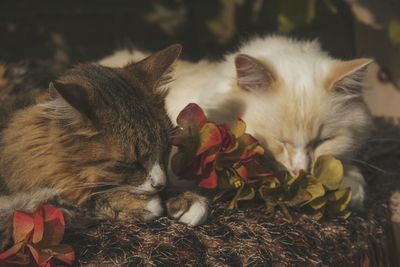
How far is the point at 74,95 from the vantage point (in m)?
1.42

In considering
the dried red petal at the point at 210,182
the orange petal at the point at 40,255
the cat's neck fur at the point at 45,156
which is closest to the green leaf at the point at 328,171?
the dried red petal at the point at 210,182

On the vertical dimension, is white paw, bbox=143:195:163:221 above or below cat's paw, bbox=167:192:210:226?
above

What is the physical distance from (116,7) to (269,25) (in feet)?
3.21

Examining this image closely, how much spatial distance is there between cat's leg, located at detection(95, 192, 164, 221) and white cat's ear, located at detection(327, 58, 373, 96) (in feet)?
2.33

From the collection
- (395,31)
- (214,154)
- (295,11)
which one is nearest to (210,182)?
(214,154)

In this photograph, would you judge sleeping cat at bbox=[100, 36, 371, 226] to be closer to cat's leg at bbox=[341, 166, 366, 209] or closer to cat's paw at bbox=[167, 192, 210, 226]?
cat's leg at bbox=[341, 166, 366, 209]

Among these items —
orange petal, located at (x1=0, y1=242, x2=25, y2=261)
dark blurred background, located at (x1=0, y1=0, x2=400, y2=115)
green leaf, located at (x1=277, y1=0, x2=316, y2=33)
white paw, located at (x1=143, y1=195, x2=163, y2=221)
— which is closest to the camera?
orange petal, located at (x1=0, y1=242, x2=25, y2=261)

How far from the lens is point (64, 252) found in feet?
4.61

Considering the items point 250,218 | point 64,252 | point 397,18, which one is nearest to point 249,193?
point 250,218

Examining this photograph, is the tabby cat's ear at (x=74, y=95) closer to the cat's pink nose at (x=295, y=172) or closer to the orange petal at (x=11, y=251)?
the orange petal at (x=11, y=251)

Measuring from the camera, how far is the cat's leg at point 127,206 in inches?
61.9

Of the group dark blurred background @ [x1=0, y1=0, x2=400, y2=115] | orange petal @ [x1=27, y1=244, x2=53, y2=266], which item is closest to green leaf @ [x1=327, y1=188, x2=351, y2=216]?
orange petal @ [x1=27, y1=244, x2=53, y2=266]

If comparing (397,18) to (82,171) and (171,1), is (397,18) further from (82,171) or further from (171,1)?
(82,171)

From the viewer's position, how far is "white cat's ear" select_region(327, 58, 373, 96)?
6.04 ft
